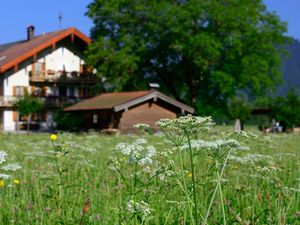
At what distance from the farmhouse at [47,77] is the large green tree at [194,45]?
4.44 metres

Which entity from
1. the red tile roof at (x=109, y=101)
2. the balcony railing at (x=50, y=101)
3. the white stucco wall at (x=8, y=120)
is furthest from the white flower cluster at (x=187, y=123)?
the white stucco wall at (x=8, y=120)

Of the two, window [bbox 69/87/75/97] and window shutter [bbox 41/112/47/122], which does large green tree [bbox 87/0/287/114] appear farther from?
window shutter [bbox 41/112/47/122]

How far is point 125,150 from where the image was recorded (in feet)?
10.3

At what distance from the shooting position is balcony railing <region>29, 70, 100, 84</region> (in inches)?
2072

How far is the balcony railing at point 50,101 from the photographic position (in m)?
51.5

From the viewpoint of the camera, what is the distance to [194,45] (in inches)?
1743

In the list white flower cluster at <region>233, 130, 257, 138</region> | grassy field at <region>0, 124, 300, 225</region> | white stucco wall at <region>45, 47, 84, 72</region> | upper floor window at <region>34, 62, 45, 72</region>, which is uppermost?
white stucco wall at <region>45, 47, 84, 72</region>

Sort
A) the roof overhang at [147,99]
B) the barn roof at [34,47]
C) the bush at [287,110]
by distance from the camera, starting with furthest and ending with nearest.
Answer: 1. the bush at [287,110]
2. the barn roof at [34,47]
3. the roof overhang at [147,99]

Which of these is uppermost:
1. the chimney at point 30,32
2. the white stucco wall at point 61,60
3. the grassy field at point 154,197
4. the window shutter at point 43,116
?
the chimney at point 30,32

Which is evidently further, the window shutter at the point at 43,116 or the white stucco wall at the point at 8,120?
the window shutter at the point at 43,116

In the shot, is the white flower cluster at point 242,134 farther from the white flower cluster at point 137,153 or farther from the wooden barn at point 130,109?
the wooden barn at point 130,109

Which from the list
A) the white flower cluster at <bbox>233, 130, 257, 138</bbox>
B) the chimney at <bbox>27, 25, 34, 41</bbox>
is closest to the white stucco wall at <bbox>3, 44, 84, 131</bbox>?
the chimney at <bbox>27, 25, 34, 41</bbox>

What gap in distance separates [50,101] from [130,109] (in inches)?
678

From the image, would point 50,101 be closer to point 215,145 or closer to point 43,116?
point 43,116
